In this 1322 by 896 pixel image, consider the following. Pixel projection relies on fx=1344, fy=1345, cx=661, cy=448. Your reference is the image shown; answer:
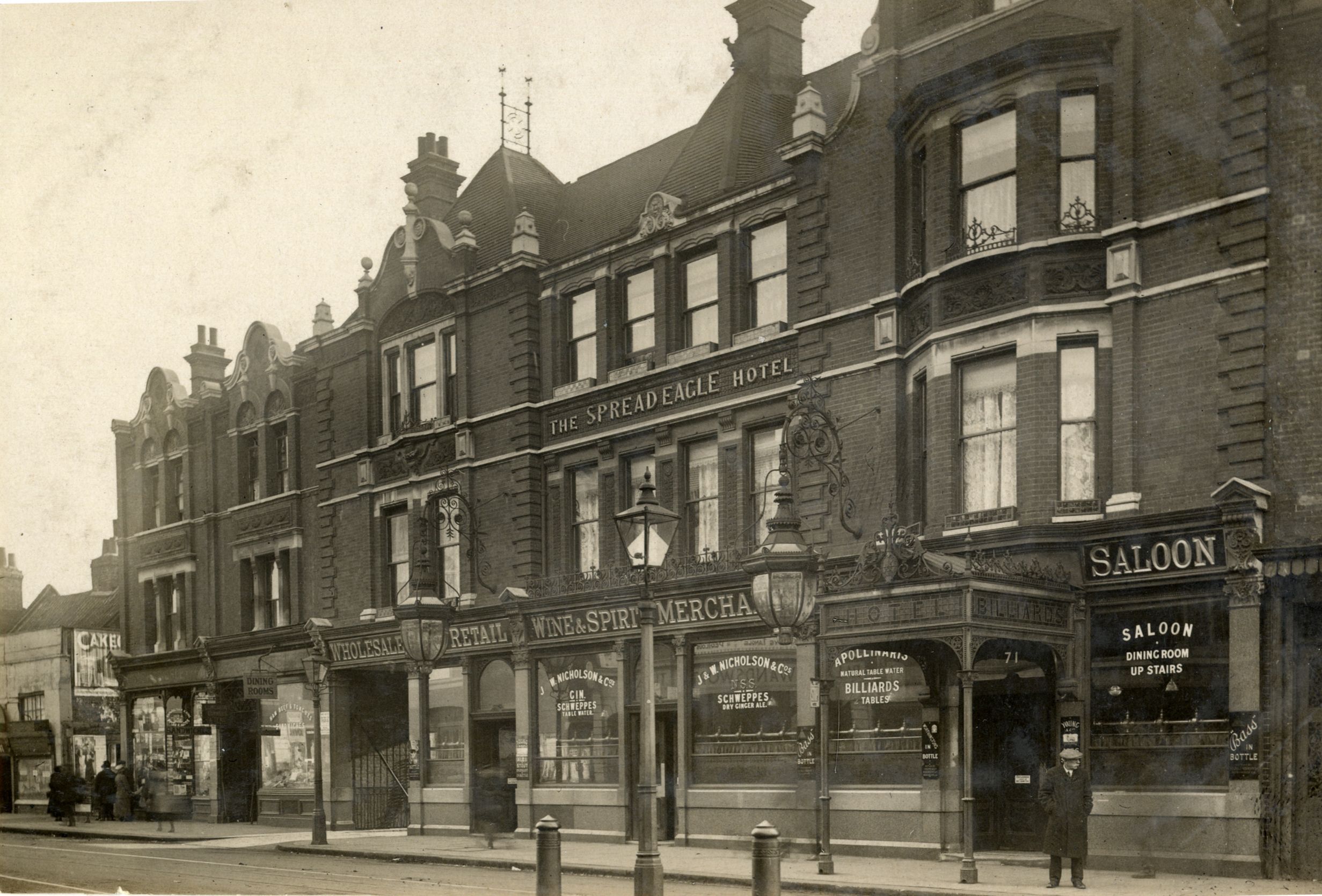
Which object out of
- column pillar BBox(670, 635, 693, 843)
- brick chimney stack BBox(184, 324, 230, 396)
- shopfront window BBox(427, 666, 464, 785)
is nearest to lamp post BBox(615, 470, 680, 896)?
column pillar BBox(670, 635, 693, 843)

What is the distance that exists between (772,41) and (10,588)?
3935 cm

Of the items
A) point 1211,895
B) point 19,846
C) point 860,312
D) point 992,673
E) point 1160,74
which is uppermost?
point 1160,74

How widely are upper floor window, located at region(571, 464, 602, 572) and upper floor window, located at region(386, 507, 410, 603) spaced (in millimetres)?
5509

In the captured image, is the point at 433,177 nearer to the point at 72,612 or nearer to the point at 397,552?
the point at 397,552

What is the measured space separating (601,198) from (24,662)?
31.5m

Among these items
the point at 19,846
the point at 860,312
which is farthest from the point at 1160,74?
the point at 19,846

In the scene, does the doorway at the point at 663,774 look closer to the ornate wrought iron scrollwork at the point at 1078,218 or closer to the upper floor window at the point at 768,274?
the upper floor window at the point at 768,274

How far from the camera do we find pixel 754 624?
876 inches

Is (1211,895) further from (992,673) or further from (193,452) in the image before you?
(193,452)

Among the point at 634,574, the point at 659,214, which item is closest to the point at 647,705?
the point at 634,574

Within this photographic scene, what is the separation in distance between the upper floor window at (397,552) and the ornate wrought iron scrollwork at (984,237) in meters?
15.7

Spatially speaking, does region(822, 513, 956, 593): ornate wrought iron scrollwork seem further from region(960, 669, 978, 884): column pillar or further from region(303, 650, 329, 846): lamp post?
region(303, 650, 329, 846): lamp post

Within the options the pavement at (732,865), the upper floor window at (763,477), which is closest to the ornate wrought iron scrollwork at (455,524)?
the pavement at (732,865)

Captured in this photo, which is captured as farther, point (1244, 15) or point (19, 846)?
point (19, 846)
